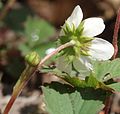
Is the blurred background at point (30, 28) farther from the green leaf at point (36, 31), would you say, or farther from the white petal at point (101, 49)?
the white petal at point (101, 49)

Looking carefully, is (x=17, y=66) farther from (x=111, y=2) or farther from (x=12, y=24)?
(x=111, y=2)

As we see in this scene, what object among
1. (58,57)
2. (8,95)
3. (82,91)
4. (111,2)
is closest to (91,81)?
(82,91)

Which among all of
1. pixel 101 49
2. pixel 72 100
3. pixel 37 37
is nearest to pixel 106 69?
pixel 101 49

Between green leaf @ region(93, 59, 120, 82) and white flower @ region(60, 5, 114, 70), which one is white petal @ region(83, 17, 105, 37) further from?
green leaf @ region(93, 59, 120, 82)

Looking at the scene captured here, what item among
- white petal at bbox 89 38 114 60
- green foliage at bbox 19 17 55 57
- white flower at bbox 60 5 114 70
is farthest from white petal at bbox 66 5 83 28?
green foliage at bbox 19 17 55 57

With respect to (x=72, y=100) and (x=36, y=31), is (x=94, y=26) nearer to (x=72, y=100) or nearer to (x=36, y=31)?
(x=72, y=100)

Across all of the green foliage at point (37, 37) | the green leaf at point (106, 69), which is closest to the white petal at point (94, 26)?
the green leaf at point (106, 69)
